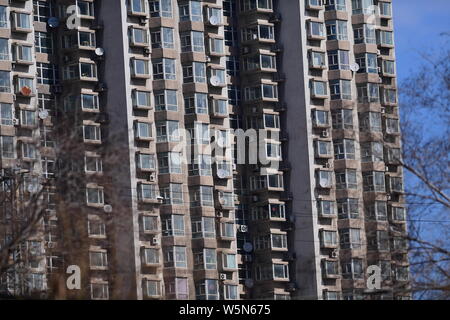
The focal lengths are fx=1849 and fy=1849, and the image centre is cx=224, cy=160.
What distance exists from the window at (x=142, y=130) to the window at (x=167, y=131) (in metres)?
0.56

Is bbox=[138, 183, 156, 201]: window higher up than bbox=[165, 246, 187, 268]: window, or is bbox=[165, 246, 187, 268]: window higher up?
bbox=[138, 183, 156, 201]: window

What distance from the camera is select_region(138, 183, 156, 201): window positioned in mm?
76375

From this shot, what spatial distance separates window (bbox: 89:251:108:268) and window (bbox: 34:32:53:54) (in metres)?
9.32

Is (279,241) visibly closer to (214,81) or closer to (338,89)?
(214,81)

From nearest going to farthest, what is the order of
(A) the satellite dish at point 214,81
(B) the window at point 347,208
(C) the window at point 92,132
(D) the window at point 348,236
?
(C) the window at point 92,132
(A) the satellite dish at point 214,81
(D) the window at point 348,236
(B) the window at point 347,208

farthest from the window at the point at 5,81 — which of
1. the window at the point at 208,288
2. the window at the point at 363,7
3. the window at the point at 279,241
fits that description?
the window at the point at 363,7

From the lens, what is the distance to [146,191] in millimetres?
76750

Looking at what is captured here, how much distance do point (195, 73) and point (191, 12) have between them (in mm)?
2640

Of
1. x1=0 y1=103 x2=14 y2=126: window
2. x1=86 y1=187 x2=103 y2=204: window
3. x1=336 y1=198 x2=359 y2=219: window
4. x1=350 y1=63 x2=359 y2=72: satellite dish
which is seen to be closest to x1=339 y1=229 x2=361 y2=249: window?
x1=336 y1=198 x2=359 y2=219: window

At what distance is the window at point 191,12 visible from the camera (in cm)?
7906

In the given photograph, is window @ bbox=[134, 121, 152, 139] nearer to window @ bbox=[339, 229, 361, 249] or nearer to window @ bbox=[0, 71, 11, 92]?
window @ bbox=[0, 71, 11, 92]

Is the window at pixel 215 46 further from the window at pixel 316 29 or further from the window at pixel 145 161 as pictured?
the window at pixel 145 161
